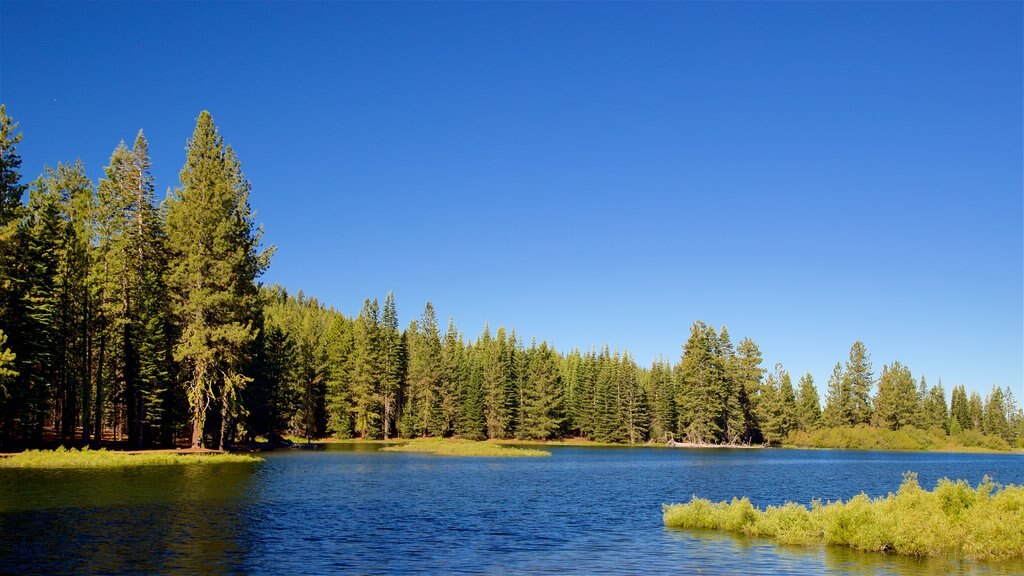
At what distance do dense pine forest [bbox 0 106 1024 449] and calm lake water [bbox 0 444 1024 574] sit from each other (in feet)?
46.0

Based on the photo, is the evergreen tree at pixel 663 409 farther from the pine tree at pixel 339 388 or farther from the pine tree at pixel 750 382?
the pine tree at pixel 339 388

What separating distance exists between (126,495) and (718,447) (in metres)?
115

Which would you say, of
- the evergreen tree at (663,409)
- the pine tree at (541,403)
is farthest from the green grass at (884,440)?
the pine tree at (541,403)

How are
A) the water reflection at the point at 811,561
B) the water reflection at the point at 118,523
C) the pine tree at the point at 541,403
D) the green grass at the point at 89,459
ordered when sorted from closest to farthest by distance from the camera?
the water reflection at the point at 118,523, the water reflection at the point at 811,561, the green grass at the point at 89,459, the pine tree at the point at 541,403

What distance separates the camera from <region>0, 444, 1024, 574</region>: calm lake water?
21562mm

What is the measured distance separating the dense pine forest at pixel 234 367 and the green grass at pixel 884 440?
2.37 ft

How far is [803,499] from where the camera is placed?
43125 mm

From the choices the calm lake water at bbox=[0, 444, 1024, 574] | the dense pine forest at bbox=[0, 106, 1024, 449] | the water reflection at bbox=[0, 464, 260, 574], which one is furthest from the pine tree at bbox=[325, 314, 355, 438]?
the water reflection at bbox=[0, 464, 260, 574]

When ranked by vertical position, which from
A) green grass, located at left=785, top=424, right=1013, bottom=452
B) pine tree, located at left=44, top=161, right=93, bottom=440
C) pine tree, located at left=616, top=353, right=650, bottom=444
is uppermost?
pine tree, located at left=44, top=161, right=93, bottom=440

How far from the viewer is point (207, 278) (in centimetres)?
6400

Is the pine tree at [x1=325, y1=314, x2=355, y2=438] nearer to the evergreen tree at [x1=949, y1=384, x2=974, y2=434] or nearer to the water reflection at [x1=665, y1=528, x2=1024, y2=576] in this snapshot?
the water reflection at [x1=665, y1=528, x2=1024, y2=576]

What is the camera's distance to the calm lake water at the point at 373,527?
21.6m

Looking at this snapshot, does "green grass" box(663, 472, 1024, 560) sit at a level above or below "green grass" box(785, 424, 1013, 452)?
above

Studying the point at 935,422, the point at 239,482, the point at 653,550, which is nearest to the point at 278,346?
the point at 239,482
